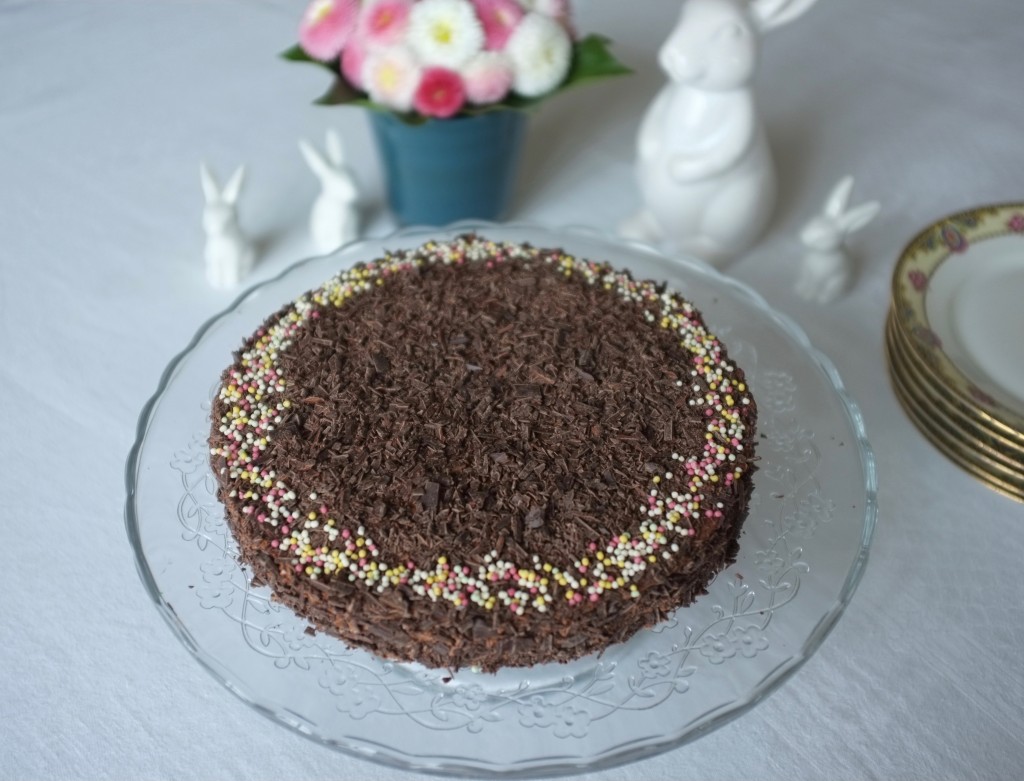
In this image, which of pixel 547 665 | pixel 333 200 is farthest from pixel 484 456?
pixel 333 200

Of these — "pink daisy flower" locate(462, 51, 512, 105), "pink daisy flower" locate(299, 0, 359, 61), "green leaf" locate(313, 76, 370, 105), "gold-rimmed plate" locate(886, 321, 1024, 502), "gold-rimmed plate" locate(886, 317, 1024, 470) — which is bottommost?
"gold-rimmed plate" locate(886, 321, 1024, 502)

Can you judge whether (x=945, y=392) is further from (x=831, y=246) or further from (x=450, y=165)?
(x=450, y=165)

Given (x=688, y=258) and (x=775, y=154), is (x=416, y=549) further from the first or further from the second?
(x=775, y=154)

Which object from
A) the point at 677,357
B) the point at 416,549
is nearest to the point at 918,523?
the point at 677,357

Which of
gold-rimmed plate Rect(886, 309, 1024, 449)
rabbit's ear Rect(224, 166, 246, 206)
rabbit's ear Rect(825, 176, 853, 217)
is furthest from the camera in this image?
rabbit's ear Rect(224, 166, 246, 206)

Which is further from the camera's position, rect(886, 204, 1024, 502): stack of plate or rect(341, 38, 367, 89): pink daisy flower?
rect(341, 38, 367, 89): pink daisy flower

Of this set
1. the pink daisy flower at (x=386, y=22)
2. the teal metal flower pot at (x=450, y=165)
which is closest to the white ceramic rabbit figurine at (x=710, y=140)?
the teal metal flower pot at (x=450, y=165)

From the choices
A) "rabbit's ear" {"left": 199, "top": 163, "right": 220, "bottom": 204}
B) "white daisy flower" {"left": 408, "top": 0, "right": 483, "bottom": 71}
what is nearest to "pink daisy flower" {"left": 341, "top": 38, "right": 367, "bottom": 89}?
"white daisy flower" {"left": 408, "top": 0, "right": 483, "bottom": 71}

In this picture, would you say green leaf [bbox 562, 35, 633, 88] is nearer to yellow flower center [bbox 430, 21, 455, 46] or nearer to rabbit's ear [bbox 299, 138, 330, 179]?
yellow flower center [bbox 430, 21, 455, 46]
